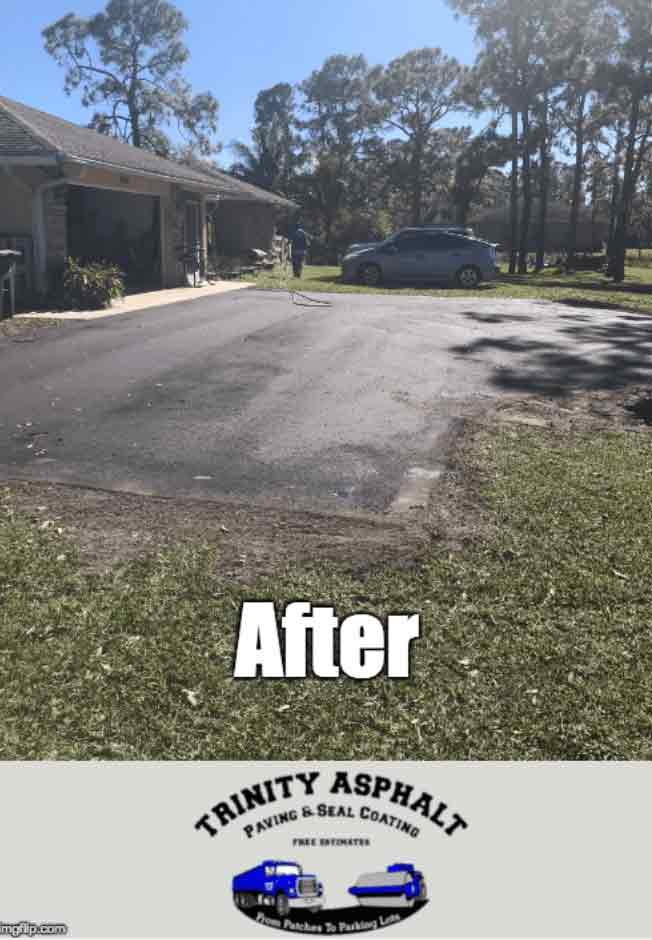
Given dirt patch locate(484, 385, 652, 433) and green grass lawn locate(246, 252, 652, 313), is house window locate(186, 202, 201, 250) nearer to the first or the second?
green grass lawn locate(246, 252, 652, 313)

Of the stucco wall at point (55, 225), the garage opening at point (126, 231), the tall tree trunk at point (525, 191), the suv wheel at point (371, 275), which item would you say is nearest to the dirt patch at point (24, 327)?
the stucco wall at point (55, 225)

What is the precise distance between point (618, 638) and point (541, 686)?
23.8 inches

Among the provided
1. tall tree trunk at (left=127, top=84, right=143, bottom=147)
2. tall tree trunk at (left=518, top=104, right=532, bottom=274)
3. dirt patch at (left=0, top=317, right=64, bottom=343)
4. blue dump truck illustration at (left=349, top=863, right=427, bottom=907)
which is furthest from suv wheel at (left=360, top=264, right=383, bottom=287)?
tall tree trunk at (left=127, top=84, right=143, bottom=147)

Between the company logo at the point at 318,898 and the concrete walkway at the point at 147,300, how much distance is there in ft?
43.8

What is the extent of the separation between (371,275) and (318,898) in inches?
953

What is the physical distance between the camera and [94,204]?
75.7 feet

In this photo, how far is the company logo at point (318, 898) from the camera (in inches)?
90.4

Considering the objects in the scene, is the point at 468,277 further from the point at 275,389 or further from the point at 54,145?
the point at 275,389

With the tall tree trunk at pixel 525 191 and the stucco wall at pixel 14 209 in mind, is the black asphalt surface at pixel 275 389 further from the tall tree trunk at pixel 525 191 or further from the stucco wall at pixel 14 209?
the tall tree trunk at pixel 525 191

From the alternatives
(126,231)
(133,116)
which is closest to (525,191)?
(126,231)

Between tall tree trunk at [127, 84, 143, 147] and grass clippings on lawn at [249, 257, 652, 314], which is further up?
tall tree trunk at [127, 84, 143, 147]

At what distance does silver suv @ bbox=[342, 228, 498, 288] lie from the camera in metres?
25.4

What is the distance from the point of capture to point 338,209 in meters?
54.2

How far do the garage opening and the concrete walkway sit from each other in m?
1.43
